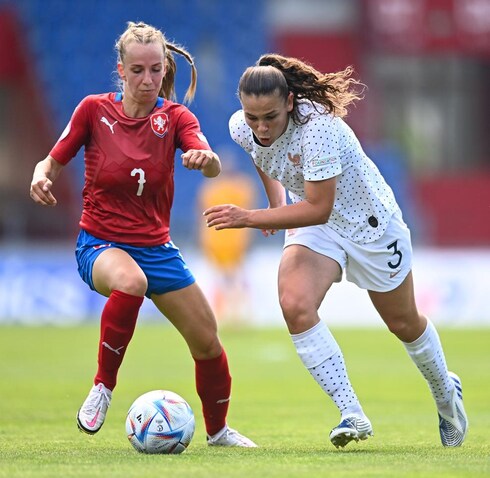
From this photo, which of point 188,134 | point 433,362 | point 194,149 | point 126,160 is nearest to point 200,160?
point 194,149

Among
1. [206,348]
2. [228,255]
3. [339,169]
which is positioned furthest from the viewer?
[228,255]

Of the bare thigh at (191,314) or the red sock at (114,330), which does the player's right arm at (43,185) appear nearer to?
the red sock at (114,330)

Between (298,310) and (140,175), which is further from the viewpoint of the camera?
(140,175)

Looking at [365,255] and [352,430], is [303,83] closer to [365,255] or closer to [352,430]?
[365,255]

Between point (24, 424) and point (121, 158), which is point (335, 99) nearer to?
point (121, 158)

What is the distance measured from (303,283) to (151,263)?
0.86 meters

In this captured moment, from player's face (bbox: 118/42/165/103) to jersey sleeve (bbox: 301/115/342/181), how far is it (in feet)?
2.87

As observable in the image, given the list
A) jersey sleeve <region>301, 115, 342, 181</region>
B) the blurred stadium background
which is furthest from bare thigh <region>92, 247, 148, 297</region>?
the blurred stadium background

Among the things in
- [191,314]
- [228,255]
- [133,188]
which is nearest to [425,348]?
[191,314]

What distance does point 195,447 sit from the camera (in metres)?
6.93

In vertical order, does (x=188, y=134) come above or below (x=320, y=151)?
above

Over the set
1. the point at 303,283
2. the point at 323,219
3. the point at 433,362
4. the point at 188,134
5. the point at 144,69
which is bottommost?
the point at 433,362

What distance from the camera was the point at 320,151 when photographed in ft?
20.6

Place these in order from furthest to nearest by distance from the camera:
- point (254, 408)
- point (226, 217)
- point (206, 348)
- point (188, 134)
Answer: point (254, 408)
point (206, 348)
point (188, 134)
point (226, 217)
